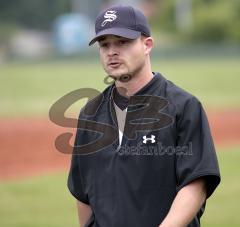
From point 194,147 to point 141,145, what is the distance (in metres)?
0.24

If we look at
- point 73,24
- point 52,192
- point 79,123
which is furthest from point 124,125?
point 73,24

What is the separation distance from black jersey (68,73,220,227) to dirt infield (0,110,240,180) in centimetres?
652

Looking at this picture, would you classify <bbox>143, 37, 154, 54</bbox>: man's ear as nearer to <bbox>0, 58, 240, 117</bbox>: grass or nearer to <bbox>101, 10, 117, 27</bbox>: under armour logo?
<bbox>101, 10, 117, 27</bbox>: under armour logo

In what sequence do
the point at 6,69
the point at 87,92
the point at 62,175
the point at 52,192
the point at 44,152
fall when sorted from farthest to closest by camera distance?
the point at 6,69 → the point at 44,152 → the point at 62,175 → the point at 52,192 → the point at 87,92

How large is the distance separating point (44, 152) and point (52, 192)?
345cm

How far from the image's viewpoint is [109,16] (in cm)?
338

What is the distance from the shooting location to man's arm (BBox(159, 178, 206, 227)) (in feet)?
10.4

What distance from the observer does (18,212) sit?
28.3 feet

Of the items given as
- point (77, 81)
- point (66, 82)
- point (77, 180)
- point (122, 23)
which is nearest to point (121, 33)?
point (122, 23)

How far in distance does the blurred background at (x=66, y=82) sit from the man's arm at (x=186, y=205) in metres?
4.71

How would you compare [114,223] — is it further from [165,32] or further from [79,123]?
[165,32]

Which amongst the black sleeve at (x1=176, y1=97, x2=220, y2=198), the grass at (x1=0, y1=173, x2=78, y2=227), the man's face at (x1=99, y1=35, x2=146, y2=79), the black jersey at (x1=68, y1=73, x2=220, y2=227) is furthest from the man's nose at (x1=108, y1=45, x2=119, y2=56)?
the grass at (x1=0, y1=173, x2=78, y2=227)

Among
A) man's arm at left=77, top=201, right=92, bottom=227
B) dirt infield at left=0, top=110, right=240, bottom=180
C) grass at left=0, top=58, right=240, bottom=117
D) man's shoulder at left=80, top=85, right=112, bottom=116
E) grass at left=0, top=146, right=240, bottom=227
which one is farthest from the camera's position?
grass at left=0, top=58, right=240, bottom=117

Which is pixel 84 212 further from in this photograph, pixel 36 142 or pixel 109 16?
pixel 36 142
